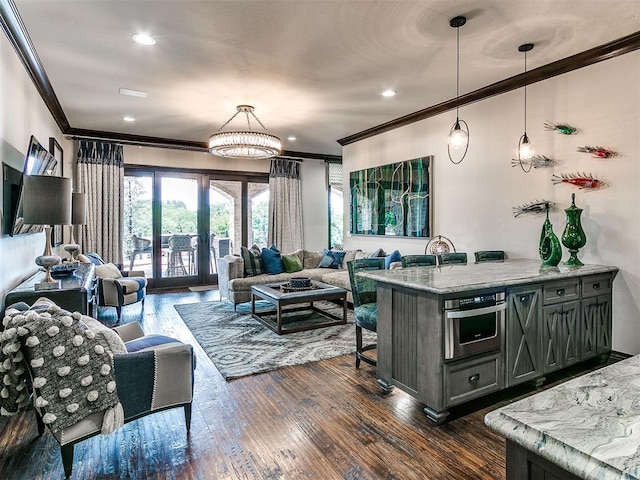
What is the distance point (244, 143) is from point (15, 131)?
2350 mm

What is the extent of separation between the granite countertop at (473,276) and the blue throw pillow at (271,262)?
342 cm

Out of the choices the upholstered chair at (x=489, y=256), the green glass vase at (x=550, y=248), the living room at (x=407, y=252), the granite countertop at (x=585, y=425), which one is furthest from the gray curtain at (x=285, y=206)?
the granite countertop at (x=585, y=425)

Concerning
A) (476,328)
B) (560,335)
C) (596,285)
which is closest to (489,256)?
(596,285)

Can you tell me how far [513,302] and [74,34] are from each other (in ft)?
13.8

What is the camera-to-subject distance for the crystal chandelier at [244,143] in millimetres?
4988

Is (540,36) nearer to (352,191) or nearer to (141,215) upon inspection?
(352,191)

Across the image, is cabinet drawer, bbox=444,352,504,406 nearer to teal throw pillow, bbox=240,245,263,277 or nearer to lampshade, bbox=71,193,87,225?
teal throw pillow, bbox=240,245,263,277

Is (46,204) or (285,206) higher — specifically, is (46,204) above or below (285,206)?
below

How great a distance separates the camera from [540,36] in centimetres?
348

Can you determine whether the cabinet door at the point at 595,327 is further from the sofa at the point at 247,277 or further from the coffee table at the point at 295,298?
the coffee table at the point at 295,298

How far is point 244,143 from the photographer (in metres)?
4.99

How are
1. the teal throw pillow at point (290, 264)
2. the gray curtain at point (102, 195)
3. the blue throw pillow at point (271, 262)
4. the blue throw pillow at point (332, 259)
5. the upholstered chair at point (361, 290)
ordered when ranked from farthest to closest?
1. the blue throw pillow at point (332, 259)
2. the gray curtain at point (102, 195)
3. the teal throw pillow at point (290, 264)
4. the blue throw pillow at point (271, 262)
5. the upholstered chair at point (361, 290)

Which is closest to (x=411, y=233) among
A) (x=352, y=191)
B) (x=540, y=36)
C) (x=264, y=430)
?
(x=352, y=191)

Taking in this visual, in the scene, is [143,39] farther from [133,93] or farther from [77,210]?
[77,210]
